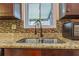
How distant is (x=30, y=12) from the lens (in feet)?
9.11

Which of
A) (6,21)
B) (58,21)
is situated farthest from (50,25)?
(6,21)

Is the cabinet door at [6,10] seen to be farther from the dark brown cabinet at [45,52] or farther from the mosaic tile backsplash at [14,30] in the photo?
the dark brown cabinet at [45,52]

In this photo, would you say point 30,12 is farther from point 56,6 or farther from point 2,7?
point 2,7

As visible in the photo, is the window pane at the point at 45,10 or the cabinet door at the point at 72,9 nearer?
the cabinet door at the point at 72,9

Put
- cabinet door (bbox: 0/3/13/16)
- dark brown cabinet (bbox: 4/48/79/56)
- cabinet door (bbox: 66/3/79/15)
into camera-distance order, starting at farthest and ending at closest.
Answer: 1. cabinet door (bbox: 0/3/13/16)
2. cabinet door (bbox: 66/3/79/15)
3. dark brown cabinet (bbox: 4/48/79/56)

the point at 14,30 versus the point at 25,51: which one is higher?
the point at 14,30

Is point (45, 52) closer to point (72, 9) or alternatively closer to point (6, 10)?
point (72, 9)

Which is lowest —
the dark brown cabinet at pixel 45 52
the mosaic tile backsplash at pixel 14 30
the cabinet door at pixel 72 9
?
the dark brown cabinet at pixel 45 52

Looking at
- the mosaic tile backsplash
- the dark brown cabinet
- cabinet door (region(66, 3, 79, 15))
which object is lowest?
the dark brown cabinet

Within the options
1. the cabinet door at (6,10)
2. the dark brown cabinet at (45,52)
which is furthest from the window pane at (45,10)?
the dark brown cabinet at (45,52)

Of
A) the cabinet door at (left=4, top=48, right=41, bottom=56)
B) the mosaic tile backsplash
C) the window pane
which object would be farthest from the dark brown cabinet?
the window pane

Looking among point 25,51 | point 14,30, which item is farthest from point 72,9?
point 14,30

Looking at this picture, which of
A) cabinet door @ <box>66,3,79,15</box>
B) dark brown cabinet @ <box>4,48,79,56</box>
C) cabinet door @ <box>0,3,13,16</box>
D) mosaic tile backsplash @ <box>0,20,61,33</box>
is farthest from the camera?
mosaic tile backsplash @ <box>0,20,61,33</box>

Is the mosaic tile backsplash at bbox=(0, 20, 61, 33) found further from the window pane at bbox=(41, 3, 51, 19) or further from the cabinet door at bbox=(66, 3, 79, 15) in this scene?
the cabinet door at bbox=(66, 3, 79, 15)
